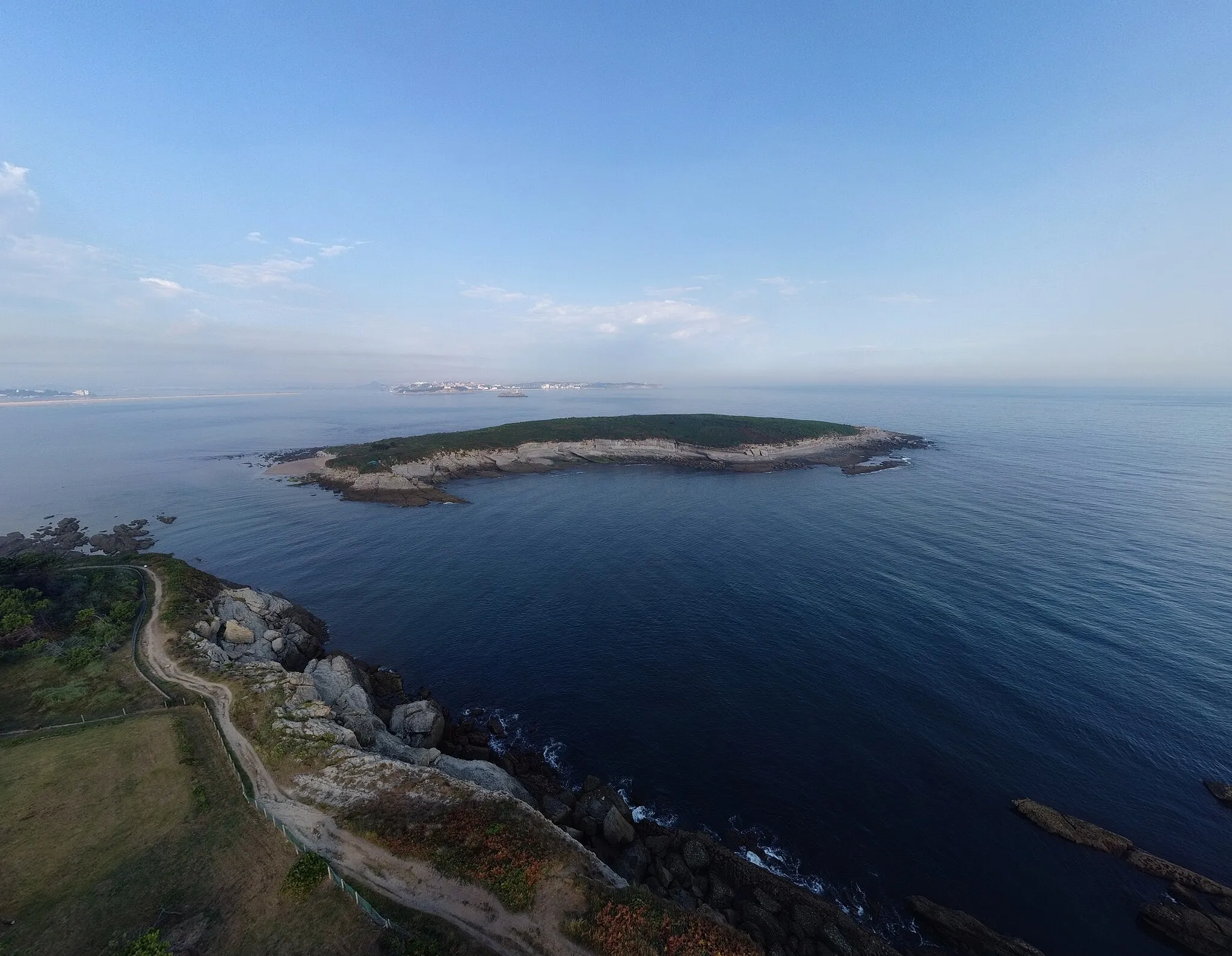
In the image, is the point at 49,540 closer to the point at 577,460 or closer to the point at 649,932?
the point at 577,460

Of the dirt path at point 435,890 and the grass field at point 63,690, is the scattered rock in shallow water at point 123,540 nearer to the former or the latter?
the grass field at point 63,690

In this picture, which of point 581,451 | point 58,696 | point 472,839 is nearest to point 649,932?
point 472,839

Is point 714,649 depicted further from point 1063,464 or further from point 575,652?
point 1063,464

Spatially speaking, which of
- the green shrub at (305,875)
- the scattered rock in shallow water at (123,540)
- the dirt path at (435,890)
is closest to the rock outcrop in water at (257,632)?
the dirt path at (435,890)

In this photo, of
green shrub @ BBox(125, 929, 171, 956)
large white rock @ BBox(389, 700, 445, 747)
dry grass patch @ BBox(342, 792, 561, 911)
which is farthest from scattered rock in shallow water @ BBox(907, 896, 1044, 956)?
green shrub @ BBox(125, 929, 171, 956)

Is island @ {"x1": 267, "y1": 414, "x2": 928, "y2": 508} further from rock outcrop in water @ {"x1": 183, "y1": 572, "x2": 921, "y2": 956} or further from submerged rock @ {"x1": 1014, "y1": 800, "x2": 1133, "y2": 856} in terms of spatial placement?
submerged rock @ {"x1": 1014, "y1": 800, "x2": 1133, "y2": 856}
